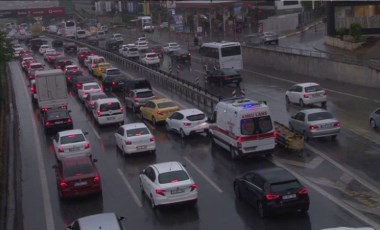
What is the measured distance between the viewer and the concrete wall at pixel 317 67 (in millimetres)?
43906

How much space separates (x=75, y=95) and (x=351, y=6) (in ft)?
97.4

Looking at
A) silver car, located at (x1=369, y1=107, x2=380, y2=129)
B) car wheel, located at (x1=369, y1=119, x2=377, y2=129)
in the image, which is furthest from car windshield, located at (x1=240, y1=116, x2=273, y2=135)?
car wheel, located at (x1=369, y1=119, x2=377, y2=129)

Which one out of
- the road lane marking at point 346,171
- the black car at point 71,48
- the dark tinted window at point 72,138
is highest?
the black car at point 71,48

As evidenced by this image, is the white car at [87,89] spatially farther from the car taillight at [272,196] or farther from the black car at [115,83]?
the car taillight at [272,196]

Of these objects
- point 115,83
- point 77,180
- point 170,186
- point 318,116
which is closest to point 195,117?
point 318,116

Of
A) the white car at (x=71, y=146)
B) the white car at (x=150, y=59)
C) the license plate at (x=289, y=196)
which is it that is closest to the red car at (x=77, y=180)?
the white car at (x=71, y=146)

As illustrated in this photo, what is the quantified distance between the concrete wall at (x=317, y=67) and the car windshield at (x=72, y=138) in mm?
22588

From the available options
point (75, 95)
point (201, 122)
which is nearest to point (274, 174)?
point (201, 122)

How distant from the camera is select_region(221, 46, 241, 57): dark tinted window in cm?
5262

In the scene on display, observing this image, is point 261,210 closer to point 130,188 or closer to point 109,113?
point 130,188

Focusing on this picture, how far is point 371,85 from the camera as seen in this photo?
43375 mm

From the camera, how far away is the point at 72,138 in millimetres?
27703

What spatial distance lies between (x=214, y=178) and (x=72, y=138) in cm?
710

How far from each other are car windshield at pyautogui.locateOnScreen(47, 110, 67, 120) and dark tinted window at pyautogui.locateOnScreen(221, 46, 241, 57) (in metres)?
20.7
